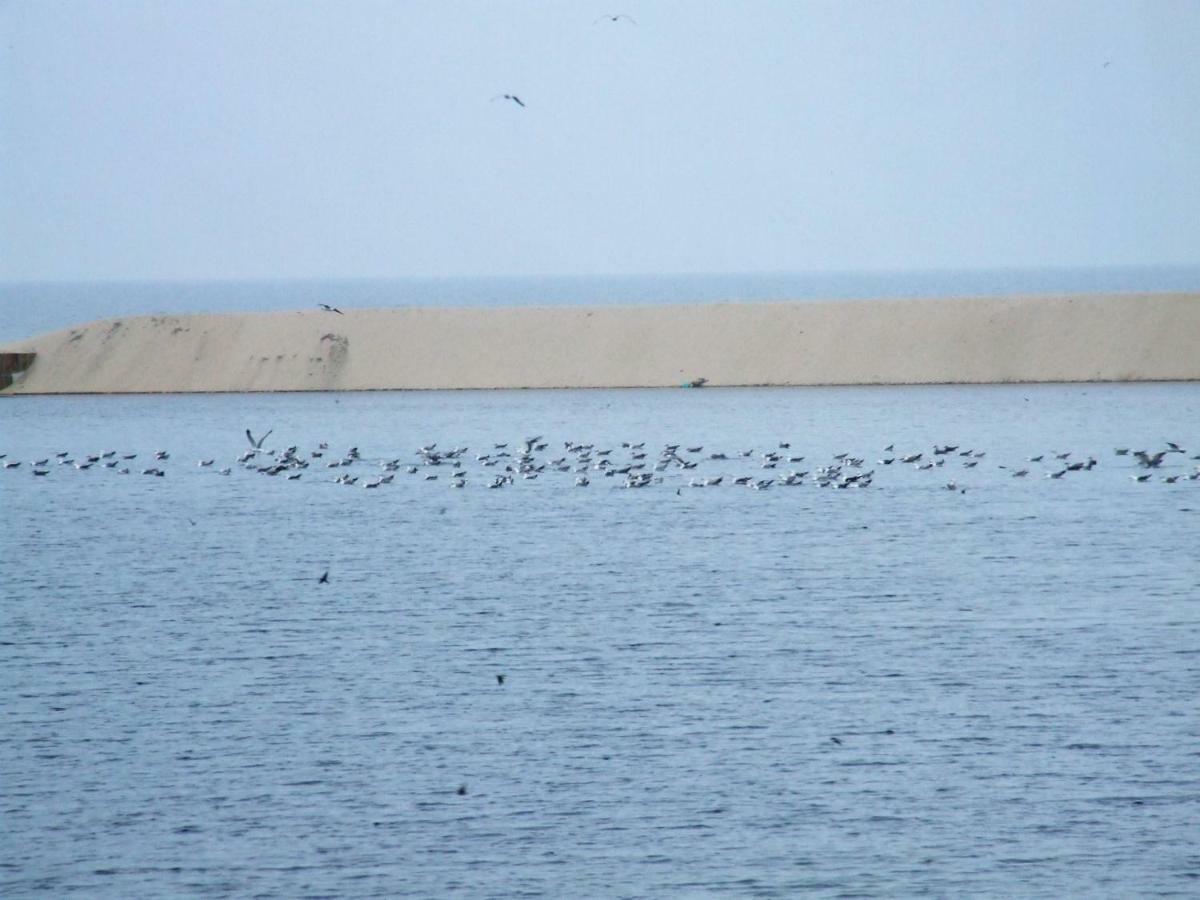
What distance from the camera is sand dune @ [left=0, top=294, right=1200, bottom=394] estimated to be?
280 ft

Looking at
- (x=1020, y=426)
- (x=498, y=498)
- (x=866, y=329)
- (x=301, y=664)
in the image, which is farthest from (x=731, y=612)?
(x=866, y=329)

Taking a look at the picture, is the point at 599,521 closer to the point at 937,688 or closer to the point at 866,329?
the point at 937,688

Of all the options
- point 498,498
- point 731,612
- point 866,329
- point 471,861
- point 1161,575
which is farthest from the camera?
point 866,329

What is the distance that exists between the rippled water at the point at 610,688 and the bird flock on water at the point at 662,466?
38cm

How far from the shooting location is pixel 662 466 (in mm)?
53844

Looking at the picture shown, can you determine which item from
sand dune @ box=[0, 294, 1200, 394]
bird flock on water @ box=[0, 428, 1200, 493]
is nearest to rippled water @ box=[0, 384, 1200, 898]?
bird flock on water @ box=[0, 428, 1200, 493]

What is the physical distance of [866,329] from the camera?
291ft

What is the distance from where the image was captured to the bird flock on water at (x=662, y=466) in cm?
5166

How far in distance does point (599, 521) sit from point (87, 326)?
5673 centimetres

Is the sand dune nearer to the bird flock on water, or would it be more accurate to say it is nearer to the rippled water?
the bird flock on water

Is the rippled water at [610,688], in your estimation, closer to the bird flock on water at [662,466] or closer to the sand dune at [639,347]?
the bird flock on water at [662,466]

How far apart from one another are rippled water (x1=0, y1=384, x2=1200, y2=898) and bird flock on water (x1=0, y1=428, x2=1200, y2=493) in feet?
1.24

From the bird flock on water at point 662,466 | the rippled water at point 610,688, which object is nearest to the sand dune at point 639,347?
the bird flock on water at point 662,466

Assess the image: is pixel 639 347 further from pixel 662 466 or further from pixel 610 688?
pixel 610 688
